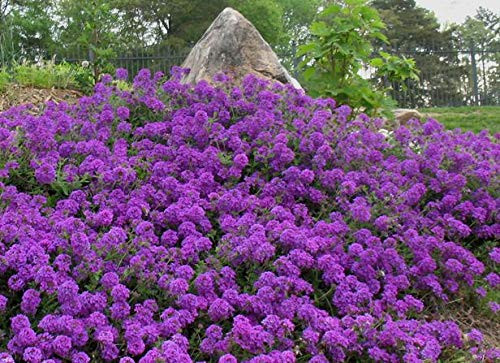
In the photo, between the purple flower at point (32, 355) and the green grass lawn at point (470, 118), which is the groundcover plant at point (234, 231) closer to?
the purple flower at point (32, 355)

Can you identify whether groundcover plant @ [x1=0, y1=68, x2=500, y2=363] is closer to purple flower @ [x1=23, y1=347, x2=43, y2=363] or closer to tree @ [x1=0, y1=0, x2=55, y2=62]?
purple flower @ [x1=23, y1=347, x2=43, y2=363]

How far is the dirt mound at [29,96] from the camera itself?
7719 mm

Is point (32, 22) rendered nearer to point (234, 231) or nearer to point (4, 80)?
point (4, 80)

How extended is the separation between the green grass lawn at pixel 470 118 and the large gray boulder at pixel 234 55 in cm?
509

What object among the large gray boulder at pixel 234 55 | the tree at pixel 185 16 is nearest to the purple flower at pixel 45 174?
the large gray boulder at pixel 234 55

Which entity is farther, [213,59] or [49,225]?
[213,59]

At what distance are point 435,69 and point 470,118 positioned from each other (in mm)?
14560

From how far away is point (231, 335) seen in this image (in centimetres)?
298

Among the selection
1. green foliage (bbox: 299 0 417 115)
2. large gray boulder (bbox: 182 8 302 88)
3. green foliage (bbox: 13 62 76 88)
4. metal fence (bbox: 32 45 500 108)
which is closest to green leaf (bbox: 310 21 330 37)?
green foliage (bbox: 299 0 417 115)

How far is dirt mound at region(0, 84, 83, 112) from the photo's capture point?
7719 mm

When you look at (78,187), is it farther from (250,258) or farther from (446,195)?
(446,195)

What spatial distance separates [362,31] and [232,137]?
2.94 meters

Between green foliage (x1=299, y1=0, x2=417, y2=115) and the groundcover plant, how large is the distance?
4.14 ft

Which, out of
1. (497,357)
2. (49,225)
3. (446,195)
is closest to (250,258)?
(49,225)
